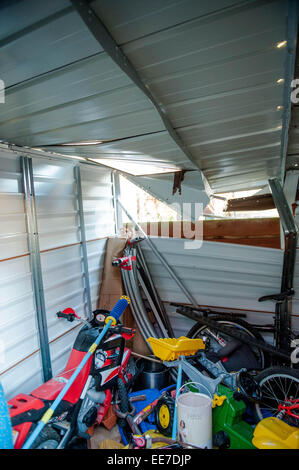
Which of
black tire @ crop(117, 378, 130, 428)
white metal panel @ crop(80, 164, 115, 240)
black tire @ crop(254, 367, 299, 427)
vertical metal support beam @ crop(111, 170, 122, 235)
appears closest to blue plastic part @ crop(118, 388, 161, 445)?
black tire @ crop(117, 378, 130, 428)

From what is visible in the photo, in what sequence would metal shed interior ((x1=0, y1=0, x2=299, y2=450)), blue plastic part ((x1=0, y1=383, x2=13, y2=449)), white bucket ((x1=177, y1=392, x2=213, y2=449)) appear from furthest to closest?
white bucket ((x1=177, y1=392, x2=213, y2=449)) → blue plastic part ((x1=0, y1=383, x2=13, y2=449)) → metal shed interior ((x1=0, y1=0, x2=299, y2=450))

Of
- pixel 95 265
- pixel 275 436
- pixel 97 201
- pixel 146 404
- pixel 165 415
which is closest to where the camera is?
pixel 275 436

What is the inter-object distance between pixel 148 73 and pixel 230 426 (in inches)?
103

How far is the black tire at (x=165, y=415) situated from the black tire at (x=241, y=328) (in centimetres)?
123

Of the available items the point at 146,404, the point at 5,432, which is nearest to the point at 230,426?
the point at 146,404

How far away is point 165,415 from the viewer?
252 cm

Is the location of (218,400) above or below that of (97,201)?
below

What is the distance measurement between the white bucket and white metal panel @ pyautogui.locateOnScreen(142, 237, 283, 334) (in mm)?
1742

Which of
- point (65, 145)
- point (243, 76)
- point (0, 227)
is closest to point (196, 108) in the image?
point (243, 76)

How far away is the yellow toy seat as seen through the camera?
1898 mm

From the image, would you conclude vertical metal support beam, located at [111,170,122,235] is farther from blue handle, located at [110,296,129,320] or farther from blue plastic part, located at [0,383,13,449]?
blue plastic part, located at [0,383,13,449]

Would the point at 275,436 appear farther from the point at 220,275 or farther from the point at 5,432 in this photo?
the point at 220,275

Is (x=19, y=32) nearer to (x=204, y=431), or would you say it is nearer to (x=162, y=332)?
(x=204, y=431)

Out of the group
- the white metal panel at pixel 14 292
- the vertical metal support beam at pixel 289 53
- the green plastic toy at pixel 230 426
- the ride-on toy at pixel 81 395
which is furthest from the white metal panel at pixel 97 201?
the vertical metal support beam at pixel 289 53
